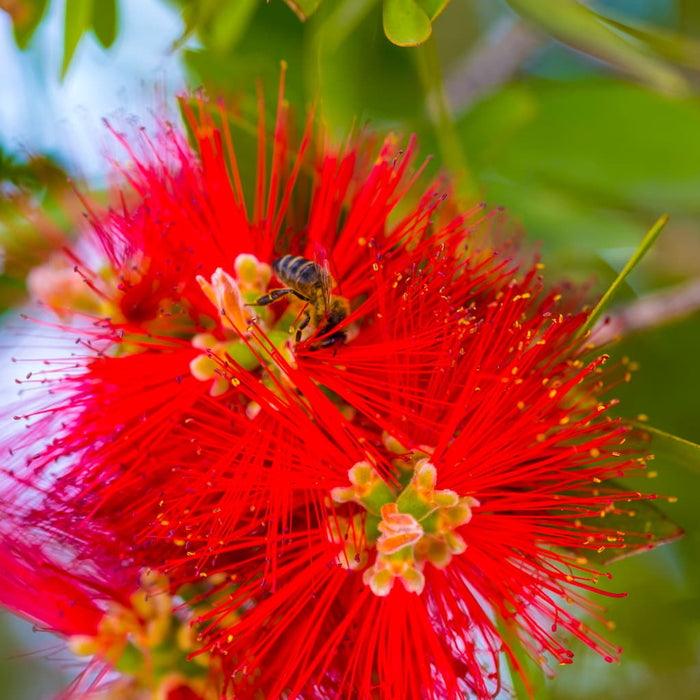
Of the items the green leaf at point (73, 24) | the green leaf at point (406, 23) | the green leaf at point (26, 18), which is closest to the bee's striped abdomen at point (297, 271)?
the green leaf at point (406, 23)

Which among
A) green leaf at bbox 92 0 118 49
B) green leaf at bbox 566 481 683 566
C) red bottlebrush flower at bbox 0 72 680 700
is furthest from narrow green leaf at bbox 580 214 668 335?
green leaf at bbox 92 0 118 49

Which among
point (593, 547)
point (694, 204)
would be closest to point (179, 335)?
point (593, 547)

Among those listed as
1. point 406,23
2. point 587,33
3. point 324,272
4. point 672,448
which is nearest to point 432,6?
point 406,23

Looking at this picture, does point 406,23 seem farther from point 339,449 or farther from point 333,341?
point 339,449

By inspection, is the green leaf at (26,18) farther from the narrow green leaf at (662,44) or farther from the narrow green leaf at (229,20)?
the narrow green leaf at (662,44)

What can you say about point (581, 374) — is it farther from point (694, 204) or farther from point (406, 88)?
point (694, 204)
